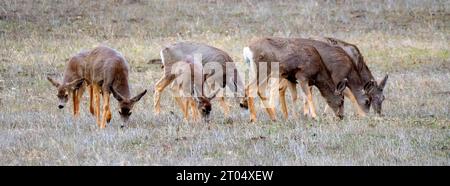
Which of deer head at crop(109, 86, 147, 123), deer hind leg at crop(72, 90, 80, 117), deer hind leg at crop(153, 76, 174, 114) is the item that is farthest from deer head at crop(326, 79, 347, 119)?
deer hind leg at crop(72, 90, 80, 117)

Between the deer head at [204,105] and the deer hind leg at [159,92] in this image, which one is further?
the deer hind leg at [159,92]

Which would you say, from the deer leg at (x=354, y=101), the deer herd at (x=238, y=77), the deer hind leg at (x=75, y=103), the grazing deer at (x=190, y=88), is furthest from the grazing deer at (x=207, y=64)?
the deer leg at (x=354, y=101)

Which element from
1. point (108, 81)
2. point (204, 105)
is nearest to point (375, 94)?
point (204, 105)

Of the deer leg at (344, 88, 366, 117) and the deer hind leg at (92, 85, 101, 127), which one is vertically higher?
the deer hind leg at (92, 85, 101, 127)

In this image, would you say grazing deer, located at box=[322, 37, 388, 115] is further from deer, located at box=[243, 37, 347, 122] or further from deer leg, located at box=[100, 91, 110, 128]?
deer leg, located at box=[100, 91, 110, 128]

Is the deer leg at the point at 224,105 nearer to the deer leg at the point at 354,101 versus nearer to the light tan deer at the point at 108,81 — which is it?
the light tan deer at the point at 108,81

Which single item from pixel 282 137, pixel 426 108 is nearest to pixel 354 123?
pixel 282 137

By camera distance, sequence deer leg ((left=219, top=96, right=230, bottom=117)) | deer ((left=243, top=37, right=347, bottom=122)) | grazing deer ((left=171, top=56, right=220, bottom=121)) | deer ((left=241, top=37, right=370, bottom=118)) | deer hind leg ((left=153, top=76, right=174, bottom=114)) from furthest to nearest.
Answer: deer hind leg ((left=153, top=76, right=174, bottom=114)) < deer leg ((left=219, top=96, right=230, bottom=117)) < deer ((left=241, top=37, right=370, bottom=118)) < deer ((left=243, top=37, right=347, bottom=122)) < grazing deer ((left=171, top=56, right=220, bottom=121))

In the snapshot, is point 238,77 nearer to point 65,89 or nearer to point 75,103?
point 75,103

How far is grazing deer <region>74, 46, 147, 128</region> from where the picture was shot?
15.2 meters

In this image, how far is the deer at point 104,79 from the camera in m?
15.2

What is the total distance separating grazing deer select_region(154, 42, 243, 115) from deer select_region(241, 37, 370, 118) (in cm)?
45
